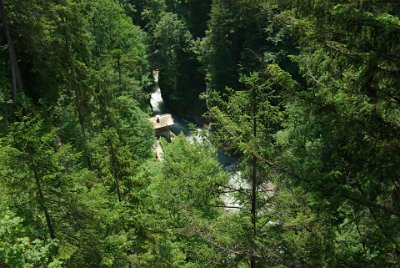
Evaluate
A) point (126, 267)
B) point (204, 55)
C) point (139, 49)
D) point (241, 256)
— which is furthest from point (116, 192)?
point (204, 55)

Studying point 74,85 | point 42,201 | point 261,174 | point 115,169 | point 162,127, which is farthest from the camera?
point 162,127

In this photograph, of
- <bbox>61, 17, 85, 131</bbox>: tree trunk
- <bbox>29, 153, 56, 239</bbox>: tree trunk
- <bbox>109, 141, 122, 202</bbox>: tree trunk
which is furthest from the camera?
<bbox>61, 17, 85, 131</bbox>: tree trunk

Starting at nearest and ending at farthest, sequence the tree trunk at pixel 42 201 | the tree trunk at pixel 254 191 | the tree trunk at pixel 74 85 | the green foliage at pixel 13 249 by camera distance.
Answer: the green foliage at pixel 13 249 → the tree trunk at pixel 42 201 → the tree trunk at pixel 254 191 → the tree trunk at pixel 74 85

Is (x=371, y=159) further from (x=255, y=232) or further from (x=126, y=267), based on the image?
(x=126, y=267)

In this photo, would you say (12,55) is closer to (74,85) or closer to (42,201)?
(74,85)

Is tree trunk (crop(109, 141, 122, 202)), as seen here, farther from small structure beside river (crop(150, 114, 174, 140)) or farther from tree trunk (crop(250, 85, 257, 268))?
small structure beside river (crop(150, 114, 174, 140))

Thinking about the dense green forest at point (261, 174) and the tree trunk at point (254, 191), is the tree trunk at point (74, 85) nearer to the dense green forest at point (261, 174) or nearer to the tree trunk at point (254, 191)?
the dense green forest at point (261, 174)


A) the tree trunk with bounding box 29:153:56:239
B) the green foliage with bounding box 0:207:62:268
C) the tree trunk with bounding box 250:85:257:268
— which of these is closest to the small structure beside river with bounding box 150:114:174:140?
the tree trunk with bounding box 29:153:56:239

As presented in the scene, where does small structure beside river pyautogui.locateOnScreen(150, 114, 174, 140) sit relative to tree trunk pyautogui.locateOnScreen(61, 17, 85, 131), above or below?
below

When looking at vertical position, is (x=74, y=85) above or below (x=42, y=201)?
above

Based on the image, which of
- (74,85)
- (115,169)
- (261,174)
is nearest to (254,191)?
(261,174)

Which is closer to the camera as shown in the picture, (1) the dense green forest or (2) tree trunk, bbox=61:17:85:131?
(1) the dense green forest

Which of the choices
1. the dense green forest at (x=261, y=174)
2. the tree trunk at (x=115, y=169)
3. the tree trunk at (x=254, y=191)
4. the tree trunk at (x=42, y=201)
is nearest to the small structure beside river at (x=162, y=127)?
the dense green forest at (x=261, y=174)

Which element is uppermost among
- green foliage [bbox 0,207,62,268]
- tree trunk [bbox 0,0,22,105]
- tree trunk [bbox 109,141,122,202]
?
tree trunk [bbox 0,0,22,105]
